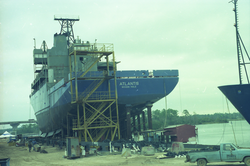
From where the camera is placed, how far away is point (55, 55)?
156 ft

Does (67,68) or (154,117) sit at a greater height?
(67,68)

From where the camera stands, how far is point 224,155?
646 inches

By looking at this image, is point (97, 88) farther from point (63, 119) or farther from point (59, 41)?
point (59, 41)

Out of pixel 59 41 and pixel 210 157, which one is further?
pixel 59 41

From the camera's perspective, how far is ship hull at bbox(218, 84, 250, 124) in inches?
879

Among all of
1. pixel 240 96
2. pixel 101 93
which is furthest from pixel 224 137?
pixel 240 96

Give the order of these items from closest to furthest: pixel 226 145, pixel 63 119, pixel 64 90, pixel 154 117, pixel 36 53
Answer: pixel 226 145 < pixel 64 90 < pixel 63 119 < pixel 36 53 < pixel 154 117

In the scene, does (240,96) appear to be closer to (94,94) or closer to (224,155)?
(224,155)

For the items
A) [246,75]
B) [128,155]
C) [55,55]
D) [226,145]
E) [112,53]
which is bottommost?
[128,155]

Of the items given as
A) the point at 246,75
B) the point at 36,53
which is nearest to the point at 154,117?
the point at 36,53

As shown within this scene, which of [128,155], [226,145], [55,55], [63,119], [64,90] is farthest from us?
[55,55]

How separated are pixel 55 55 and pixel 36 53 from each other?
853 centimetres

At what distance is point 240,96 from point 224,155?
26.4ft

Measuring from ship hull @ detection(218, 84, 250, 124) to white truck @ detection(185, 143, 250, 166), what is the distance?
7.15m
